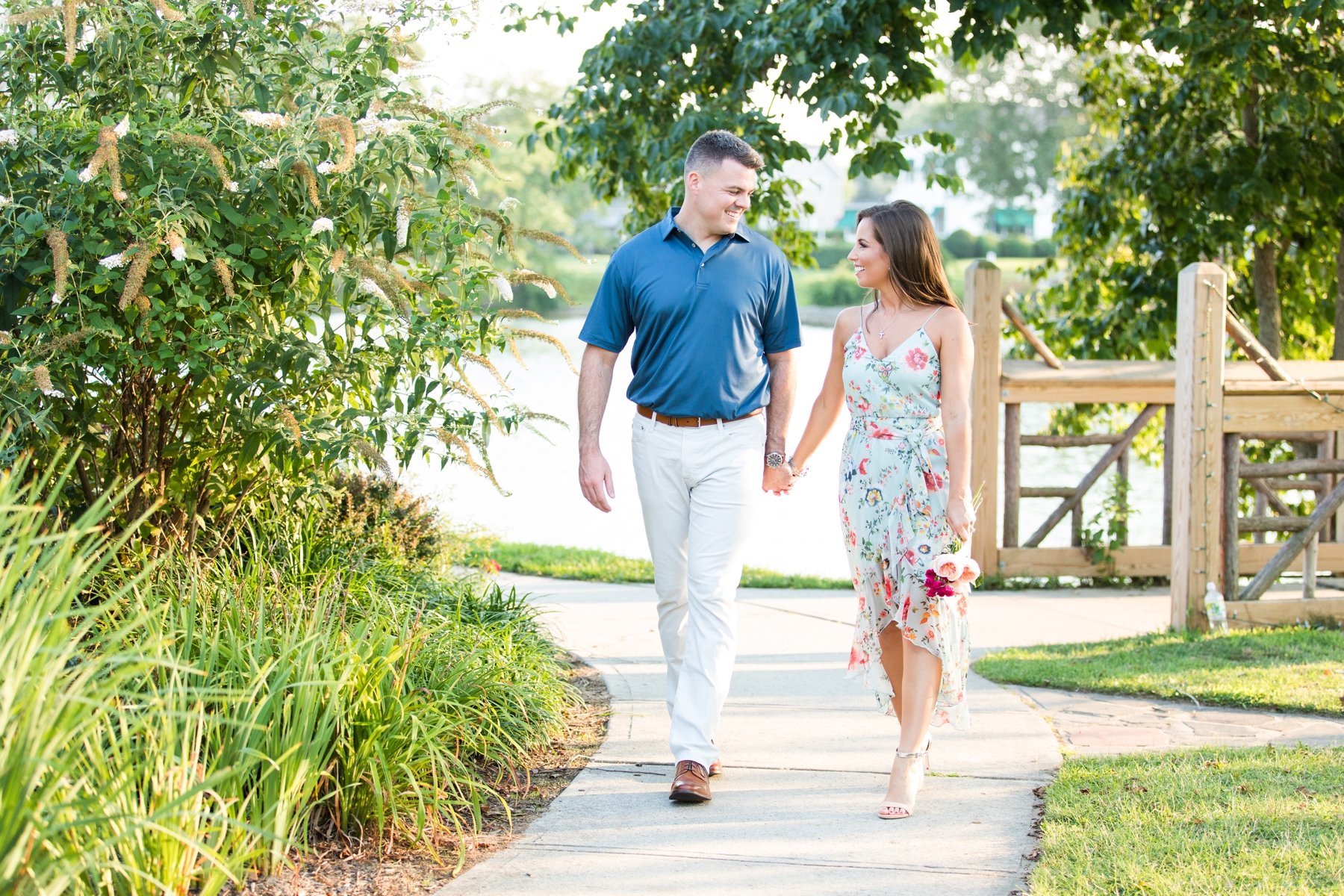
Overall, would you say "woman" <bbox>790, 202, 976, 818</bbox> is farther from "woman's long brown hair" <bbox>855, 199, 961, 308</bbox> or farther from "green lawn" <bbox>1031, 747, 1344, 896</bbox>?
"green lawn" <bbox>1031, 747, 1344, 896</bbox>

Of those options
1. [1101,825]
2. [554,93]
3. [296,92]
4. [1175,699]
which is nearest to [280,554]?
[296,92]

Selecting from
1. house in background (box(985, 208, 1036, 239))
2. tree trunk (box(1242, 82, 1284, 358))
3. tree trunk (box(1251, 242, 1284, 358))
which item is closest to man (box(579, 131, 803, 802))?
tree trunk (box(1242, 82, 1284, 358))

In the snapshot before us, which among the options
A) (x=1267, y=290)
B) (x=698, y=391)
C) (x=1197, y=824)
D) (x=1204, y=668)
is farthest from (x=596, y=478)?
(x=1267, y=290)

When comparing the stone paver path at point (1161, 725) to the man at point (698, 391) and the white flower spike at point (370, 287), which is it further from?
the white flower spike at point (370, 287)

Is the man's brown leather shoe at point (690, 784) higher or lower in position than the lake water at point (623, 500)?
lower

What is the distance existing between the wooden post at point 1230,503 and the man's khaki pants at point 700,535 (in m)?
3.38

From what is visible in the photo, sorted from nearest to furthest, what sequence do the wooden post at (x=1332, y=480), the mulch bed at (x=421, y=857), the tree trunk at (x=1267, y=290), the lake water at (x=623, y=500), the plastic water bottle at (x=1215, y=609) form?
the mulch bed at (x=421, y=857)
the plastic water bottle at (x=1215, y=609)
the wooden post at (x=1332, y=480)
the tree trunk at (x=1267, y=290)
the lake water at (x=623, y=500)

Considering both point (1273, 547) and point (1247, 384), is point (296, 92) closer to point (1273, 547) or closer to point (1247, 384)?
point (1247, 384)

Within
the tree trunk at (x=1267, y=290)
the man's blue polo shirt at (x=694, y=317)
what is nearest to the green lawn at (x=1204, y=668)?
the man's blue polo shirt at (x=694, y=317)

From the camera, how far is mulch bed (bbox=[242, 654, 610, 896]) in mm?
3143

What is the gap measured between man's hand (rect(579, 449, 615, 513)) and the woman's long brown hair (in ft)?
3.69

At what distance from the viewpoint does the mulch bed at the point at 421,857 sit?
3.14m

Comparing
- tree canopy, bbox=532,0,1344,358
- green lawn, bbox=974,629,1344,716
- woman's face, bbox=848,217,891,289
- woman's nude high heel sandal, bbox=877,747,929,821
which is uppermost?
tree canopy, bbox=532,0,1344,358

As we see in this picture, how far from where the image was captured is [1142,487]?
1892 cm
